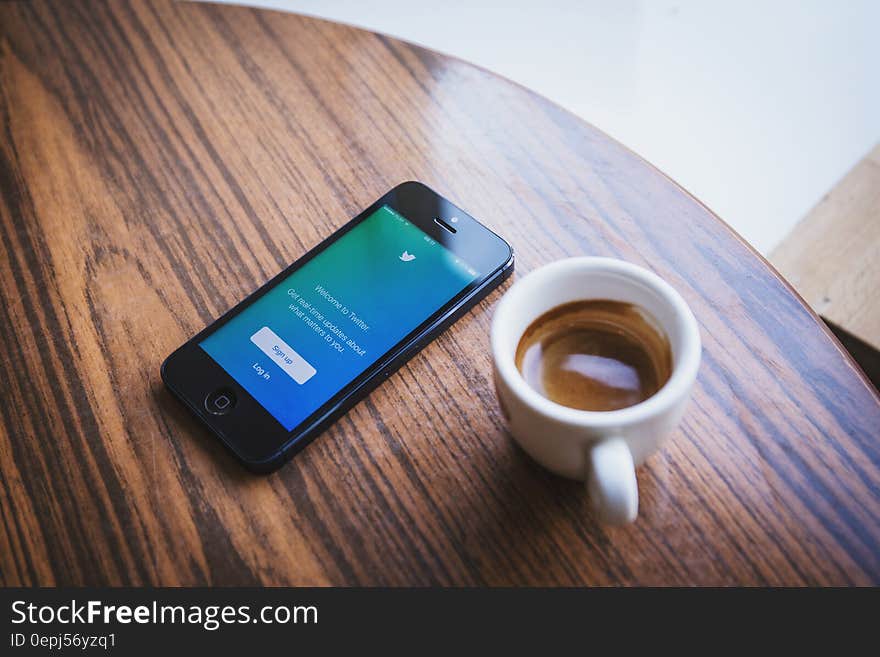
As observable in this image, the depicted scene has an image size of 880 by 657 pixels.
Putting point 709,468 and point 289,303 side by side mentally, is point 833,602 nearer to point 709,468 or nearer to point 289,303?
point 709,468

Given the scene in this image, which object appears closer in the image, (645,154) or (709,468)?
(709,468)

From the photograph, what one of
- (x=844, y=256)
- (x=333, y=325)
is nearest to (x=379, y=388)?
(x=333, y=325)

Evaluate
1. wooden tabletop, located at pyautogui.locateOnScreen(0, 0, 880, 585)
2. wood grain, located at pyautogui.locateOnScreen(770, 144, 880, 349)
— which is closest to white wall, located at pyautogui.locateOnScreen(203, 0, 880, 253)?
wood grain, located at pyautogui.locateOnScreen(770, 144, 880, 349)

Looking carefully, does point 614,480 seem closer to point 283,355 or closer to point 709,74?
point 283,355

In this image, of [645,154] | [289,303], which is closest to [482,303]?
[289,303]

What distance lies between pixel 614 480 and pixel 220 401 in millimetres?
258

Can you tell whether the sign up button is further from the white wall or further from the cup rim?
the white wall

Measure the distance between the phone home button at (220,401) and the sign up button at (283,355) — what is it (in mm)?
36

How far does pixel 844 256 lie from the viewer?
868 mm

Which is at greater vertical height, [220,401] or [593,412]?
[593,412]

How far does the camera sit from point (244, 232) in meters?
0.59

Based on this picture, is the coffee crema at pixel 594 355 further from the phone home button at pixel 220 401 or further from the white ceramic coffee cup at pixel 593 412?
the phone home button at pixel 220 401

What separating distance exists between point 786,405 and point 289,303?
33 centimetres

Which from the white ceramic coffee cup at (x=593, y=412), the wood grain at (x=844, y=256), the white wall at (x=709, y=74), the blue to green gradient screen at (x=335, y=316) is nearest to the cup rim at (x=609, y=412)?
the white ceramic coffee cup at (x=593, y=412)
